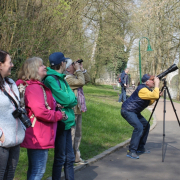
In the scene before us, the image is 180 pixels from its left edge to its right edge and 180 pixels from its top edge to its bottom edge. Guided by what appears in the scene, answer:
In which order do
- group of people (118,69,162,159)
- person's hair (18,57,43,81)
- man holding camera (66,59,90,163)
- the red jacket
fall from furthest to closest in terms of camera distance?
group of people (118,69,162,159), man holding camera (66,59,90,163), person's hair (18,57,43,81), the red jacket

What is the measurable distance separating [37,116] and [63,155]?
97 centimetres

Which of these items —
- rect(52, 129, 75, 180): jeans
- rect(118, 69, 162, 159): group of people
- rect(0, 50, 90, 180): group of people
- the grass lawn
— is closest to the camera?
rect(0, 50, 90, 180): group of people

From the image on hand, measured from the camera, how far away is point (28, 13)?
36.2 ft

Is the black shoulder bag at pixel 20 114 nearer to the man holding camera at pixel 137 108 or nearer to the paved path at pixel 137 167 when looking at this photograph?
the paved path at pixel 137 167

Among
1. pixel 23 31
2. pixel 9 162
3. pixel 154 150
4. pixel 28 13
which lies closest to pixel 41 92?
pixel 9 162

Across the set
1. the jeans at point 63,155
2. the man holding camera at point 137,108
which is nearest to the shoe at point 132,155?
the man holding camera at point 137,108

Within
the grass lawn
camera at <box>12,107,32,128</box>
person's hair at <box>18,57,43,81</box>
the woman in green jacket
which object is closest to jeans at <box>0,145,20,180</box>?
camera at <box>12,107,32,128</box>

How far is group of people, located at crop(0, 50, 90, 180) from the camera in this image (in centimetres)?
Answer: 310

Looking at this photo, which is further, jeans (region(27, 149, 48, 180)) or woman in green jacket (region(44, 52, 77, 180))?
woman in green jacket (region(44, 52, 77, 180))

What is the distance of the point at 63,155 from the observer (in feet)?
14.2

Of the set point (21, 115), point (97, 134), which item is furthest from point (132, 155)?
point (21, 115)

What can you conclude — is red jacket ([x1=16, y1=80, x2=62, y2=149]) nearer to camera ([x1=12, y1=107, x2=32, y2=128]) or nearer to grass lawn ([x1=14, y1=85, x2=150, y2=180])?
camera ([x1=12, y1=107, x2=32, y2=128])

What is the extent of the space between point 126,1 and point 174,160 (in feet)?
55.8

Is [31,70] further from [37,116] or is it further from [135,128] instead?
[135,128]
